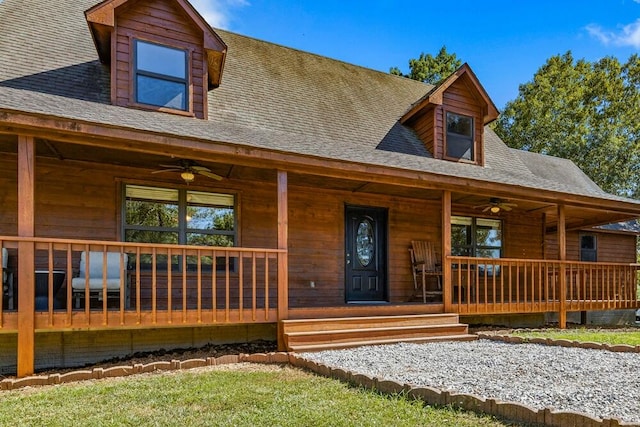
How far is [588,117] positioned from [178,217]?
78.3 feet

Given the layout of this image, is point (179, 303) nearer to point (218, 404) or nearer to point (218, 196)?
point (218, 196)

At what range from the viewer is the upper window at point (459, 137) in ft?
31.3

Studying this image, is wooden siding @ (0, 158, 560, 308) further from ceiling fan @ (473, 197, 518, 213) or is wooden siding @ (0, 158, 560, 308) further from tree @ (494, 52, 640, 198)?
tree @ (494, 52, 640, 198)

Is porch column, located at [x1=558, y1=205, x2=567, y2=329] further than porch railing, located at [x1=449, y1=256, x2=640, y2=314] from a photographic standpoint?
Yes

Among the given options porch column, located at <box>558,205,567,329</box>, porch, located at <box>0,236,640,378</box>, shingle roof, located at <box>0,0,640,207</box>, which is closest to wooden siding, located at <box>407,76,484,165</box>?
shingle roof, located at <box>0,0,640,207</box>

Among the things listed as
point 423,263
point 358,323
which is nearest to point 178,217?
point 358,323

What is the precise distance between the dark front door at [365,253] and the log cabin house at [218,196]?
0.13 ft

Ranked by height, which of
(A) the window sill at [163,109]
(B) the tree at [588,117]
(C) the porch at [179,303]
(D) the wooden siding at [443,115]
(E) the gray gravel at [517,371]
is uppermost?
(B) the tree at [588,117]

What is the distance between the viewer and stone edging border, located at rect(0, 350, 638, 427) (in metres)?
2.88

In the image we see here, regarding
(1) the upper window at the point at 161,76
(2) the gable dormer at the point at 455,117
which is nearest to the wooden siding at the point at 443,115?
(2) the gable dormer at the point at 455,117

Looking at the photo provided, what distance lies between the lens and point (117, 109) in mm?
6203

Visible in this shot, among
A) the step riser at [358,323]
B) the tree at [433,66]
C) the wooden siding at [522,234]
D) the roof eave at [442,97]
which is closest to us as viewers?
the step riser at [358,323]

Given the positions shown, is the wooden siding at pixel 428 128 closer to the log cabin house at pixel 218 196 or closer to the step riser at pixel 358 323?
the log cabin house at pixel 218 196

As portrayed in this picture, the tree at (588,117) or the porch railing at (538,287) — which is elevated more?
the tree at (588,117)
